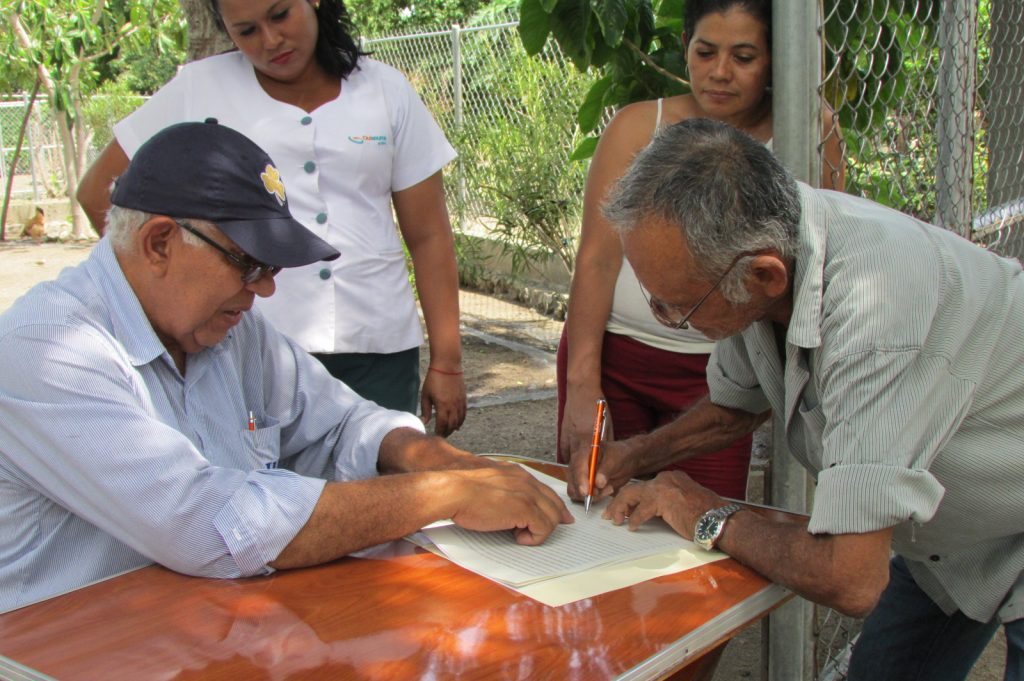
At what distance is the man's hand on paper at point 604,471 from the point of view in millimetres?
2297

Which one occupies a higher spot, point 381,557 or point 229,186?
point 229,186

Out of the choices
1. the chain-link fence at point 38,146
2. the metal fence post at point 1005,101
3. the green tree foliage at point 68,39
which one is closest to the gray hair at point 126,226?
the metal fence post at point 1005,101

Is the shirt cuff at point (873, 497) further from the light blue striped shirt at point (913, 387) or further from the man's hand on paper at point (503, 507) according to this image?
the man's hand on paper at point (503, 507)

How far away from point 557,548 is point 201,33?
9.51ft

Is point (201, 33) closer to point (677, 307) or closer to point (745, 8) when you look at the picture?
point (745, 8)

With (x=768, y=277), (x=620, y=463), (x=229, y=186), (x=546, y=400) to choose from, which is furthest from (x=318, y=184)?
(x=546, y=400)

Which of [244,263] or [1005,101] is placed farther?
[1005,101]

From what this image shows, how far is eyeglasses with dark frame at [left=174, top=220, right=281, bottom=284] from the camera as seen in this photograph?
194 cm

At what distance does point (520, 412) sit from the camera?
622cm

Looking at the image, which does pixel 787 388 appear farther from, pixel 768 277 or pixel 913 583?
pixel 913 583

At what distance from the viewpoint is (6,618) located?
5.46 ft

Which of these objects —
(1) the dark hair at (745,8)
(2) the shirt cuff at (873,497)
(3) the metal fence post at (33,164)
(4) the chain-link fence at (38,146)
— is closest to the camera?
(2) the shirt cuff at (873,497)

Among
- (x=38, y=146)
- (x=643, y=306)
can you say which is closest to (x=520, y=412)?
(x=643, y=306)

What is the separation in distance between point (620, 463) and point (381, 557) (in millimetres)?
648
